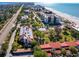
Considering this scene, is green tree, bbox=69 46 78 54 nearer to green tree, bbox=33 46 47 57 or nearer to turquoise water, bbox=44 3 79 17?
green tree, bbox=33 46 47 57

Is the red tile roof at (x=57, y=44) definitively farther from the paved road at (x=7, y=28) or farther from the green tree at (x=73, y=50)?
the paved road at (x=7, y=28)

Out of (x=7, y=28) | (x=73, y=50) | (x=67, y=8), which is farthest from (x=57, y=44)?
(x=7, y=28)

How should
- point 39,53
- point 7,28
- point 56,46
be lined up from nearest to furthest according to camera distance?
1. point 39,53
2. point 56,46
3. point 7,28

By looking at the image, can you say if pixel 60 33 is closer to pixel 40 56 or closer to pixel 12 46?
pixel 40 56

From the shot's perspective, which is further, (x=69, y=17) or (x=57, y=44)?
(x=69, y=17)

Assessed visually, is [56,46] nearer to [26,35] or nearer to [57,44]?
[57,44]

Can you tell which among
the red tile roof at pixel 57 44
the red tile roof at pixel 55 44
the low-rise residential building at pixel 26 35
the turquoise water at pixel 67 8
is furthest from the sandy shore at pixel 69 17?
the low-rise residential building at pixel 26 35

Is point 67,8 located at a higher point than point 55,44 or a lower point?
higher

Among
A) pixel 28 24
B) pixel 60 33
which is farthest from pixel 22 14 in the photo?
pixel 60 33

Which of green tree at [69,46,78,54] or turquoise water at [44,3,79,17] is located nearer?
green tree at [69,46,78,54]

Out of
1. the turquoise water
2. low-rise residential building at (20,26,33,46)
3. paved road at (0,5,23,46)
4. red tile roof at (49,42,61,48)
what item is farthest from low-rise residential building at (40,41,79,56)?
paved road at (0,5,23,46)

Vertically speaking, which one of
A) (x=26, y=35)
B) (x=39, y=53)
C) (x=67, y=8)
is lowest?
(x=39, y=53)
